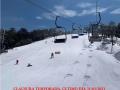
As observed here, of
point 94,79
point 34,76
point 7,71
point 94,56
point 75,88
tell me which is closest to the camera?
point 75,88

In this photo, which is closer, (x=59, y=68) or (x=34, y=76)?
(x=34, y=76)

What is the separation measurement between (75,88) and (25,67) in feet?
51.6

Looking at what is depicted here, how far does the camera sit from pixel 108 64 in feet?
119

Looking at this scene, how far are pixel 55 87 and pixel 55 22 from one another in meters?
21.7

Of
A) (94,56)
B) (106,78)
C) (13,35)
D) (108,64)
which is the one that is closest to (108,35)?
(13,35)

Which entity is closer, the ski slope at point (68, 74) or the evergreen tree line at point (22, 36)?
the ski slope at point (68, 74)

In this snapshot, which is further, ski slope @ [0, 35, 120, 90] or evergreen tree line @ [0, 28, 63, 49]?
evergreen tree line @ [0, 28, 63, 49]

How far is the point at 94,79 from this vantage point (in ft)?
92.6

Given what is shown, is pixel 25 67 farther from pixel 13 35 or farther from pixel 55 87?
pixel 13 35

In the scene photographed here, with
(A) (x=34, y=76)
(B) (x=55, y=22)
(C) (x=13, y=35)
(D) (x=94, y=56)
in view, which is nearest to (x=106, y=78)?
(A) (x=34, y=76)

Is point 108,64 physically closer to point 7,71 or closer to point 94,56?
point 94,56

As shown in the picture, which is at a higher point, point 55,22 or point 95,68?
point 55,22

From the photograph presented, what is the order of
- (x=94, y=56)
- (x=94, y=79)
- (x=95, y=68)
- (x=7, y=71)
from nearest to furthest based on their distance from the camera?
1. (x=94, y=79)
2. (x=95, y=68)
3. (x=7, y=71)
4. (x=94, y=56)

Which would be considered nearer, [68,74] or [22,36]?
[68,74]
